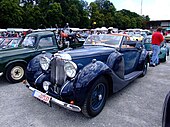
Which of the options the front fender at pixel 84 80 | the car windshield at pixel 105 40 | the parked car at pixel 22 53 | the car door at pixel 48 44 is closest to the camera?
the front fender at pixel 84 80

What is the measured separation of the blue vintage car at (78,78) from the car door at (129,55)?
0.51 meters

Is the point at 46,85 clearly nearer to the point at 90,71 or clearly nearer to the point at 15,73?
the point at 90,71

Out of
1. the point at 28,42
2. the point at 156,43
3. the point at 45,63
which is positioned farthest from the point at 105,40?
the point at 156,43

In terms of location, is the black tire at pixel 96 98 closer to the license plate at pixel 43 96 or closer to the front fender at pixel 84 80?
the front fender at pixel 84 80

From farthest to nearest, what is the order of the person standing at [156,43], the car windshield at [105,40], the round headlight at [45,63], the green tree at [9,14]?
the green tree at [9,14] → the person standing at [156,43] → the car windshield at [105,40] → the round headlight at [45,63]

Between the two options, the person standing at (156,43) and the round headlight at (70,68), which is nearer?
the round headlight at (70,68)

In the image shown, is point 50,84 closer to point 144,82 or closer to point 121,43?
point 121,43

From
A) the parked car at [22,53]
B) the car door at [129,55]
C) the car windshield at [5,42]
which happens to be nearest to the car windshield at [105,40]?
the car door at [129,55]

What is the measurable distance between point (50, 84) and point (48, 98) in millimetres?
424

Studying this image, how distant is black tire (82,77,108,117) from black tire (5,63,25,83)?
3.22m

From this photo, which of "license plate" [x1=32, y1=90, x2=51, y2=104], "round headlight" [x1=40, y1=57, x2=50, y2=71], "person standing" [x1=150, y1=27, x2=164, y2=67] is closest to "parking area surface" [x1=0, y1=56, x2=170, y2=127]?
"license plate" [x1=32, y1=90, x2=51, y2=104]

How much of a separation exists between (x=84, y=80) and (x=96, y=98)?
62 cm

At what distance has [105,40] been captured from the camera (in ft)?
16.9

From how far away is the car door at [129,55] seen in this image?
503 centimetres
